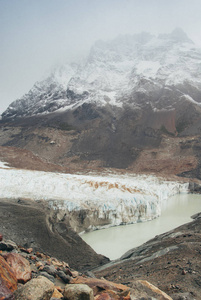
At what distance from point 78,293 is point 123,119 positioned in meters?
101

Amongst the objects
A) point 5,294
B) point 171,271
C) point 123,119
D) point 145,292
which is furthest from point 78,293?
point 123,119

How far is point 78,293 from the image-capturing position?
364 centimetres

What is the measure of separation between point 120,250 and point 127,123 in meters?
87.4

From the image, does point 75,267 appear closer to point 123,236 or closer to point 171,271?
point 171,271

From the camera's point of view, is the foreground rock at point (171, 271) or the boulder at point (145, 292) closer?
the boulder at point (145, 292)

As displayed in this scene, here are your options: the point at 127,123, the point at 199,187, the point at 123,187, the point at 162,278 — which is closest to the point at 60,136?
the point at 127,123

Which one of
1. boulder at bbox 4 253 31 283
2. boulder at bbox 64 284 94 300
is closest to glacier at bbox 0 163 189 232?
boulder at bbox 4 253 31 283

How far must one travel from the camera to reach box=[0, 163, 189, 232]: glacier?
17109mm

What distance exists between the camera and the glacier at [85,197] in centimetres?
1711

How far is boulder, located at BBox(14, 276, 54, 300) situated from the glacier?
1322 centimetres

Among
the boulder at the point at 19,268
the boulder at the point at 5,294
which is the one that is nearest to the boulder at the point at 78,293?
the boulder at the point at 5,294

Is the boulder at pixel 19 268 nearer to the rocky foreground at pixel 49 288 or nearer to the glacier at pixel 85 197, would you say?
the rocky foreground at pixel 49 288

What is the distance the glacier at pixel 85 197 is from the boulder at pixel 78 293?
13.1m

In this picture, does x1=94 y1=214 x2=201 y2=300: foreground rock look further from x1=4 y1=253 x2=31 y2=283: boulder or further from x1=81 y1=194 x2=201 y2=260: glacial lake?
x1=81 y1=194 x2=201 y2=260: glacial lake
